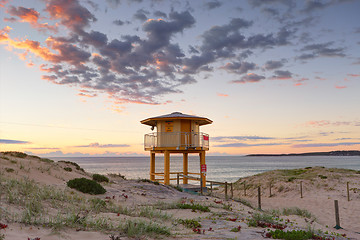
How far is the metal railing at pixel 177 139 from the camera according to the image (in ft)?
85.8

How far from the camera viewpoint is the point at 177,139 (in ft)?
85.7

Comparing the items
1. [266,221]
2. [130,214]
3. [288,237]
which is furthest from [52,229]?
[266,221]

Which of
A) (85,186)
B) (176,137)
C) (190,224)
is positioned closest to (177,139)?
(176,137)

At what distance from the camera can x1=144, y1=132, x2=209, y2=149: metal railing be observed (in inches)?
1030

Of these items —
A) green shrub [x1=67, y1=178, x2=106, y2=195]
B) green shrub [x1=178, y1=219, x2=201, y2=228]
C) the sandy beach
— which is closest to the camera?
the sandy beach

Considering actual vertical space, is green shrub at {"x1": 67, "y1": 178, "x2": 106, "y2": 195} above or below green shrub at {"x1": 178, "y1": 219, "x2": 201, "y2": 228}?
above

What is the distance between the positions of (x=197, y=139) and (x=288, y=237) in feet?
60.7

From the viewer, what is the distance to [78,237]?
21.8ft

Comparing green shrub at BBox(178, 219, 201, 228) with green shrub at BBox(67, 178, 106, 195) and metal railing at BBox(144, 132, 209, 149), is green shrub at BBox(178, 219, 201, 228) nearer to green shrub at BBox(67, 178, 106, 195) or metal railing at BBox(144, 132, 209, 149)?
green shrub at BBox(67, 178, 106, 195)

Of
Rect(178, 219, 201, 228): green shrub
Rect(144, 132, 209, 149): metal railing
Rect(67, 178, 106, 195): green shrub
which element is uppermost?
Rect(144, 132, 209, 149): metal railing

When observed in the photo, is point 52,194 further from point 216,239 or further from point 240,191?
point 240,191

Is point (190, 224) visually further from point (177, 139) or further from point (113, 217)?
point (177, 139)

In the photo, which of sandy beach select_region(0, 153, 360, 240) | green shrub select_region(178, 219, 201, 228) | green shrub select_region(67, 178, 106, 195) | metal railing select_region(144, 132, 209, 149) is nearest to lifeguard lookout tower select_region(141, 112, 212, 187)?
metal railing select_region(144, 132, 209, 149)

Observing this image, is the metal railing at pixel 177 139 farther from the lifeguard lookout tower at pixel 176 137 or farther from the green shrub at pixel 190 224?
the green shrub at pixel 190 224
